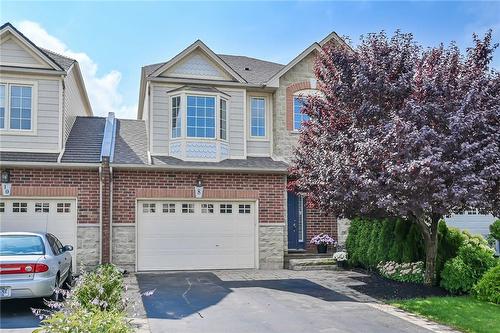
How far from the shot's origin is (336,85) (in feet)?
37.4

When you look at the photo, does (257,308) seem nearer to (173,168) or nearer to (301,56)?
(173,168)

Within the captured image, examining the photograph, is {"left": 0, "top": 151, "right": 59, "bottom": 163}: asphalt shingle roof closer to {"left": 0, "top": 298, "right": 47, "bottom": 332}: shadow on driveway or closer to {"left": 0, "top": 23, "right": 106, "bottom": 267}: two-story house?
{"left": 0, "top": 23, "right": 106, "bottom": 267}: two-story house

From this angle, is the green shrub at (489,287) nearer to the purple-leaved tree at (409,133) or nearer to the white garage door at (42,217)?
the purple-leaved tree at (409,133)

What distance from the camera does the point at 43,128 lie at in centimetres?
1443

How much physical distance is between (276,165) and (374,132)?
17.9 feet

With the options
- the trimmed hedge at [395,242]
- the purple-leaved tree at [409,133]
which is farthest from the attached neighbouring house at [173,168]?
the purple-leaved tree at [409,133]

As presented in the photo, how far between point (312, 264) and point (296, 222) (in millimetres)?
1718

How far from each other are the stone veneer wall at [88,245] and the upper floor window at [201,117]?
4084mm

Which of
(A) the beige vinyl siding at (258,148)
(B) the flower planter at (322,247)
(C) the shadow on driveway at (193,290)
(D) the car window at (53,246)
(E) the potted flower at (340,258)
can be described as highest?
(A) the beige vinyl siding at (258,148)

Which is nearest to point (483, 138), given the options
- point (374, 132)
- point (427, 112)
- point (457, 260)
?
point (427, 112)

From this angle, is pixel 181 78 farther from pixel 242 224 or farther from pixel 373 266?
pixel 373 266

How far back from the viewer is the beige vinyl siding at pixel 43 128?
559 inches

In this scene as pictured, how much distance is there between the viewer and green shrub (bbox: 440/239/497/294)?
35.9ft

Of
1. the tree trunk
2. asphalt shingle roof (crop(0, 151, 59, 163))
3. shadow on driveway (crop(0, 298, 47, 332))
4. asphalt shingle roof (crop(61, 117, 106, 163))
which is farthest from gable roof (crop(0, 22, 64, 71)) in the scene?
the tree trunk
